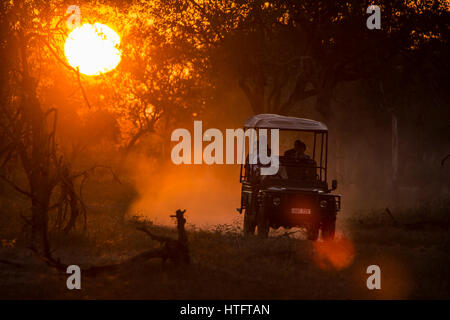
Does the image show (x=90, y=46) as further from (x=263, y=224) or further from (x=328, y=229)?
(x=328, y=229)

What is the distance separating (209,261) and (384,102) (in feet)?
70.6

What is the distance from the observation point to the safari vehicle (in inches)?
610

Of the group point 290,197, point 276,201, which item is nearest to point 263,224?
point 276,201

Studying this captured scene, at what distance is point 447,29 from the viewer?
91.5 ft

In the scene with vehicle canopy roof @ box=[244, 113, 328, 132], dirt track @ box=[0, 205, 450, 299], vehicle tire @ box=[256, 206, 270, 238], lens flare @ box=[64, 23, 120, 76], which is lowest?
dirt track @ box=[0, 205, 450, 299]

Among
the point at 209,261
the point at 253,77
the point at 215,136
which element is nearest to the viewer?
the point at 209,261

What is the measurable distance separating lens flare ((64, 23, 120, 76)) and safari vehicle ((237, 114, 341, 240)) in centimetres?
435

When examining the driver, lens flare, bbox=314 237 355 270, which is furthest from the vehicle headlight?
the driver

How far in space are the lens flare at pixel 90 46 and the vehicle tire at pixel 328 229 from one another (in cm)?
594

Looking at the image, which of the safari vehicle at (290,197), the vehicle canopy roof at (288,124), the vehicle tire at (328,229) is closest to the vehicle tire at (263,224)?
the safari vehicle at (290,197)

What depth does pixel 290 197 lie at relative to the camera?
15.5m

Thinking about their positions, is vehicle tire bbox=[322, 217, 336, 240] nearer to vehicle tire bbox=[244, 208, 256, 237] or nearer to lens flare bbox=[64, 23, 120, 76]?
vehicle tire bbox=[244, 208, 256, 237]
